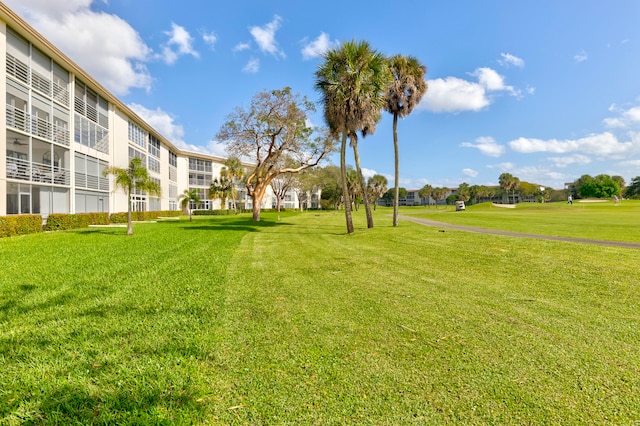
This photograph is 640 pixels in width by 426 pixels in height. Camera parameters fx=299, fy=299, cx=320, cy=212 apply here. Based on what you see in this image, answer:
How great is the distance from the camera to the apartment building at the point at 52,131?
18.1 meters

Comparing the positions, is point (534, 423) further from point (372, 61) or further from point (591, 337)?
point (372, 61)

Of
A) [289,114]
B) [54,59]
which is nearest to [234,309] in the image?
[289,114]

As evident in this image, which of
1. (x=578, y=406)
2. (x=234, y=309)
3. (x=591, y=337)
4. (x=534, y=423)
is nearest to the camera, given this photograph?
(x=534, y=423)

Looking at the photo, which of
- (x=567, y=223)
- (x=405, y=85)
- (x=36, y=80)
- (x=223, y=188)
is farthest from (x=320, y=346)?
(x=223, y=188)

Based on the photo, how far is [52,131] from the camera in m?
21.4

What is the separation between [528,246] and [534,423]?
10353 millimetres

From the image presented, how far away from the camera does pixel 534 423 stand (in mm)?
2379

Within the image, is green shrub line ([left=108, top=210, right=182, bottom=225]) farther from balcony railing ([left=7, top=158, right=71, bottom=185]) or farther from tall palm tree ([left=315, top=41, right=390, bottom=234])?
tall palm tree ([left=315, top=41, right=390, bottom=234])

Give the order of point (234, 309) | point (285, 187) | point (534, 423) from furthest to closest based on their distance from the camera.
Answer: point (285, 187) → point (234, 309) → point (534, 423)

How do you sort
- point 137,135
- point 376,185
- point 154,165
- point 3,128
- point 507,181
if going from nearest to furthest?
point 3,128 < point 137,135 < point 154,165 < point 376,185 < point 507,181

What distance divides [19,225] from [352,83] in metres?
20.6

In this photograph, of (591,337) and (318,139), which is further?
(318,139)

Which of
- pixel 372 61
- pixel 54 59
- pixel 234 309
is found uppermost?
pixel 54 59

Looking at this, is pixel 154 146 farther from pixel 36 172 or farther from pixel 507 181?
pixel 507 181
